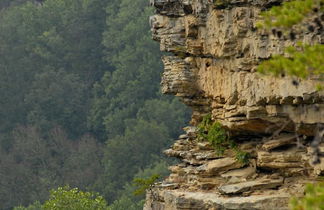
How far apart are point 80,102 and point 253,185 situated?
250ft

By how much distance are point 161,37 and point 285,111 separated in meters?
8.37

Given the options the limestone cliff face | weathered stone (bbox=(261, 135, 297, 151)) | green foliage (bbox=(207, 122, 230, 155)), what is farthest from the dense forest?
weathered stone (bbox=(261, 135, 297, 151))

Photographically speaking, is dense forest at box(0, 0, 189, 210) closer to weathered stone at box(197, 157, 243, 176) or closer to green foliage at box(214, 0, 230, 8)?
weathered stone at box(197, 157, 243, 176)

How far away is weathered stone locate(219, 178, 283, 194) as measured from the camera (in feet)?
98.6

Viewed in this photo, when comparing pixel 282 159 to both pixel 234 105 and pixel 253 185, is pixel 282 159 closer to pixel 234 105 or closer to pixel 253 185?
pixel 253 185

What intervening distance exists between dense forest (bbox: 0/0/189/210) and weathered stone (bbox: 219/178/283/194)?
4665cm

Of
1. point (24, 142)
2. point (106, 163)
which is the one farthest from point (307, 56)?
point (24, 142)

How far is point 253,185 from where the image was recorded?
99.2 feet

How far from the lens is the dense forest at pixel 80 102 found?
9012 cm

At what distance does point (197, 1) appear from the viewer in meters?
34.2

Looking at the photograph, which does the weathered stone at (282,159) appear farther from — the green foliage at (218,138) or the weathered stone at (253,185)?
the green foliage at (218,138)

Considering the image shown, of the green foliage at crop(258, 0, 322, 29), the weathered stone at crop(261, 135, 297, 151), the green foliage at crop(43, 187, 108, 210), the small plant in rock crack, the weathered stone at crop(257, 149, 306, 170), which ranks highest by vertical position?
the green foliage at crop(258, 0, 322, 29)

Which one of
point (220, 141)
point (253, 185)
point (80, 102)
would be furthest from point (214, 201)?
point (80, 102)

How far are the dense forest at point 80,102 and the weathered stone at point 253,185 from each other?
46.6 metres
